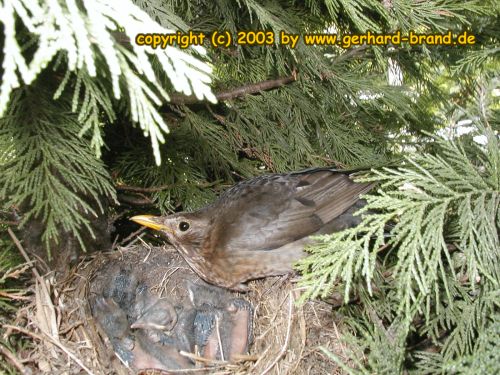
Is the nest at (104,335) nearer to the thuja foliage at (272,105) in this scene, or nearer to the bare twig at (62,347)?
the bare twig at (62,347)

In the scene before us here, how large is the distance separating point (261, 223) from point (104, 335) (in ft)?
3.14

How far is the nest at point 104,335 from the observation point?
1.86 m

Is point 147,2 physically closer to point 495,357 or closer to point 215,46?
point 215,46

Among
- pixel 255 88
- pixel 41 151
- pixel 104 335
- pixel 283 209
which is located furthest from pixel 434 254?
pixel 255 88

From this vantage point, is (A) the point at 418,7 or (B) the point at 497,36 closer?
(A) the point at 418,7

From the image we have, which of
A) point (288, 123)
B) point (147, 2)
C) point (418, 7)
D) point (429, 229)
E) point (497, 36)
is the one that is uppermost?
point (147, 2)

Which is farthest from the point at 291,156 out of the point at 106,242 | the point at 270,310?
the point at 106,242

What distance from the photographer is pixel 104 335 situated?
211cm

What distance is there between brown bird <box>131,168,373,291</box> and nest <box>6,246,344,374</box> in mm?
190

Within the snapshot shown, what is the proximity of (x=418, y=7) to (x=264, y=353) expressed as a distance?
1730mm

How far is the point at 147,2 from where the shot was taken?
1757mm

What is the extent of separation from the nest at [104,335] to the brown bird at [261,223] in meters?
0.19

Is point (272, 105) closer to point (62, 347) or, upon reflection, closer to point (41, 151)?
point (41, 151)

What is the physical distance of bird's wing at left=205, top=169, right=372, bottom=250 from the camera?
2.40 metres
